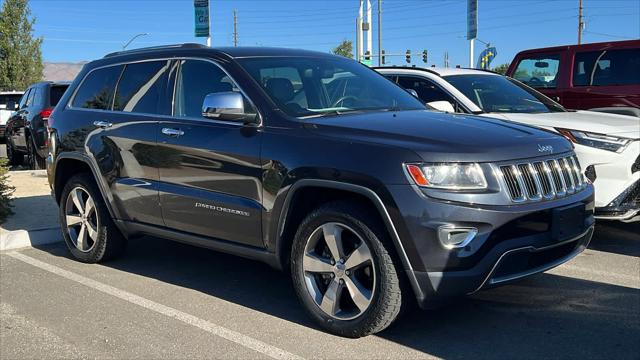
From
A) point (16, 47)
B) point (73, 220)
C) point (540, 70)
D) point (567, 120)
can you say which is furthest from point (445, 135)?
point (16, 47)

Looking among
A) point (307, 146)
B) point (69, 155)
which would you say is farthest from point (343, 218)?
point (69, 155)

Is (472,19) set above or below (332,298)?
above

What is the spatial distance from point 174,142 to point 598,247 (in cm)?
415

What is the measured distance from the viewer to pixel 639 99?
318 inches

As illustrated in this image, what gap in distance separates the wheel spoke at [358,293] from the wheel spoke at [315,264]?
0.51ft

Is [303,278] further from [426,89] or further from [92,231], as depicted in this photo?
[426,89]

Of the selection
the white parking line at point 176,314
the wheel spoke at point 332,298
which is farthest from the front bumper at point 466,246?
the white parking line at point 176,314

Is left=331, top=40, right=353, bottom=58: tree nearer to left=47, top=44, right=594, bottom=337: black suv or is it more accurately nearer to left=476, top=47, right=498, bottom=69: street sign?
left=476, top=47, right=498, bottom=69: street sign

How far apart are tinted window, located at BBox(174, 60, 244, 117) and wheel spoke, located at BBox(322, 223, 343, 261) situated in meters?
1.42

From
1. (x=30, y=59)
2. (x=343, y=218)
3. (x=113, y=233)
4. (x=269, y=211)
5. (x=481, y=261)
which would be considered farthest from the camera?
(x=30, y=59)

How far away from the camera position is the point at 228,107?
4.13 meters

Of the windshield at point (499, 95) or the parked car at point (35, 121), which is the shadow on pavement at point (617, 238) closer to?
the windshield at point (499, 95)

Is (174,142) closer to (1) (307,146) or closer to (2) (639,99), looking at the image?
(1) (307,146)

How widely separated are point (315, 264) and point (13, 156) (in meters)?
13.9
